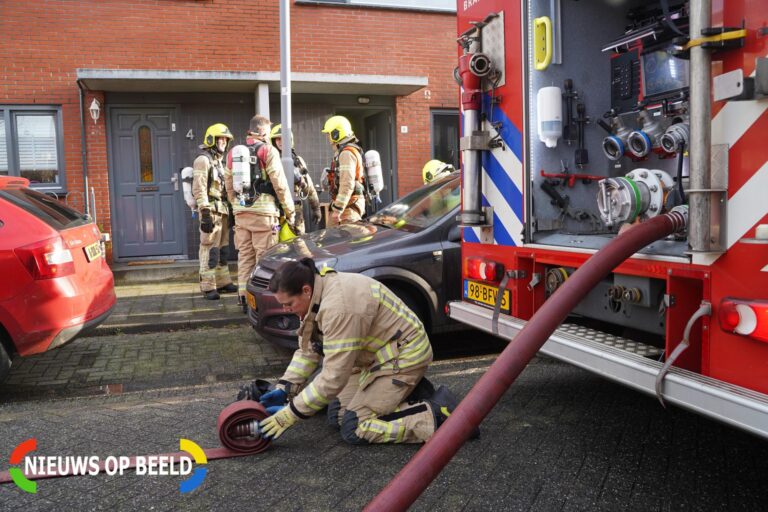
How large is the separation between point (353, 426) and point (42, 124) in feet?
30.4

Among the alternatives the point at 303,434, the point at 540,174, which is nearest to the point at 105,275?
the point at 303,434

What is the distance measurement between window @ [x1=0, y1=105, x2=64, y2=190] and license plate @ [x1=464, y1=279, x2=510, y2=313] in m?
8.64

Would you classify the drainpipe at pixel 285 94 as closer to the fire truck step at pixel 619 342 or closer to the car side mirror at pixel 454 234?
the car side mirror at pixel 454 234

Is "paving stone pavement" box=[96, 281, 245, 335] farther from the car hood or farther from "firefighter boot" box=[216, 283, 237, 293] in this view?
the car hood

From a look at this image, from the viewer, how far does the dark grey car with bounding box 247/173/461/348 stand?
5430mm

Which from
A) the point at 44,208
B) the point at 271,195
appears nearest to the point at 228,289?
the point at 271,195

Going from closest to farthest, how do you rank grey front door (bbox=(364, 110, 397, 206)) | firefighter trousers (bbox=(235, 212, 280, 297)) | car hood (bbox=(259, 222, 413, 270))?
1. car hood (bbox=(259, 222, 413, 270))
2. firefighter trousers (bbox=(235, 212, 280, 297))
3. grey front door (bbox=(364, 110, 397, 206))

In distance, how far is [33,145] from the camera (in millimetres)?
10828

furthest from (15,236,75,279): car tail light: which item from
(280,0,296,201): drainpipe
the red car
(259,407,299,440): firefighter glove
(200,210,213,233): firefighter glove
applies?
(200,210,213,233): firefighter glove

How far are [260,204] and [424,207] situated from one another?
230 cm

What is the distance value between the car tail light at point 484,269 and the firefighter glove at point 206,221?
16.5ft

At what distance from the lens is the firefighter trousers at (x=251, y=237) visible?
25.3ft

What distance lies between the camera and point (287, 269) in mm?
3547

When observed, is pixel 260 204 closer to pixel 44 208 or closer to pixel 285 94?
pixel 285 94
